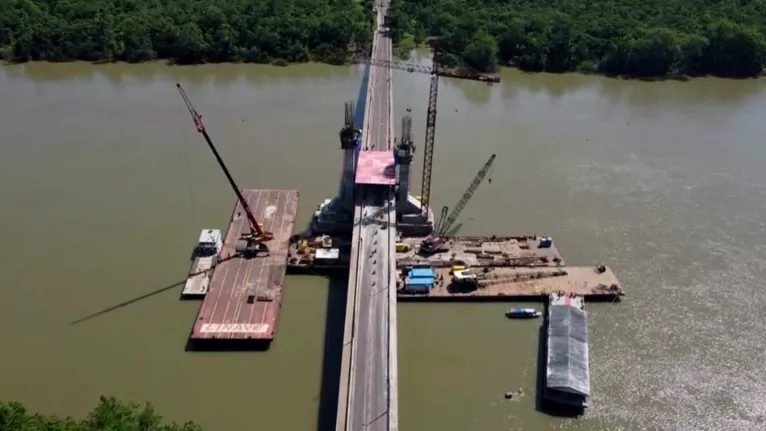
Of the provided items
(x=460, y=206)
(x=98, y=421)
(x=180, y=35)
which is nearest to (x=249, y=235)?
(x=460, y=206)

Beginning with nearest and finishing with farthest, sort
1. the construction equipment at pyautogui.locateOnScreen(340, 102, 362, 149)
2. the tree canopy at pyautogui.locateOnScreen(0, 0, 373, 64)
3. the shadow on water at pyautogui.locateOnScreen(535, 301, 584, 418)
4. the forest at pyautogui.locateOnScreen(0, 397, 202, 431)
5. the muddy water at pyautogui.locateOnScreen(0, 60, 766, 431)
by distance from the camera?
the forest at pyautogui.locateOnScreen(0, 397, 202, 431)
the shadow on water at pyautogui.locateOnScreen(535, 301, 584, 418)
the muddy water at pyautogui.locateOnScreen(0, 60, 766, 431)
the construction equipment at pyautogui.locateOnScreen(340, 102, 362, 149)
the tree canopy at pyautogui.locateOnScreen(0, 0, 373, 64)

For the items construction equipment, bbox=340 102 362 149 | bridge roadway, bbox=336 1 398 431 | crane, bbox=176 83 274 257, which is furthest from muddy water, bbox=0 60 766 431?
construction equipment, bbox=340 102 362 149

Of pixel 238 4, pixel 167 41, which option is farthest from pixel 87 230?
pixel 238 4

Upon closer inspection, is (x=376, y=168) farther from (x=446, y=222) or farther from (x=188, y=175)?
(x=188, y=175)

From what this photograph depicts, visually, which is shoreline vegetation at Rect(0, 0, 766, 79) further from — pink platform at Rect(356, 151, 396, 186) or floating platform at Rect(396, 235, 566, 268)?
floating platform at Rect(396, 235, 566, 268)

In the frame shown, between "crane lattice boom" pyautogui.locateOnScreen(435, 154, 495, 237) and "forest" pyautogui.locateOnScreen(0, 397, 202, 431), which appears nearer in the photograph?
"forest" pyautogui.locateOnScreen(0, 397, 202, 431)

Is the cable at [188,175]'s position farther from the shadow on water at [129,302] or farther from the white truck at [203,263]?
the shadow on water at [129,302]
